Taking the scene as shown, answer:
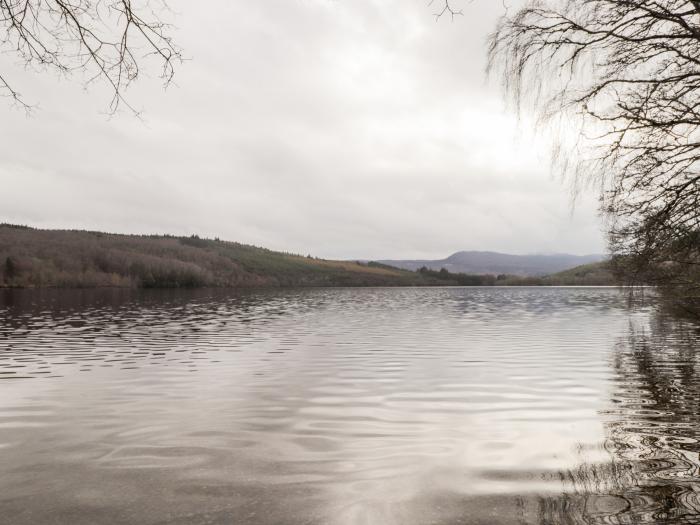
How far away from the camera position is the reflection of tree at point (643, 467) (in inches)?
174

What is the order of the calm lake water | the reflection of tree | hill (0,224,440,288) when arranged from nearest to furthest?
the reflection of tree < the calm lake water < hill (0,224,440,288)

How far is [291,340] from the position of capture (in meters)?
20.9

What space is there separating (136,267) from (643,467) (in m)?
145

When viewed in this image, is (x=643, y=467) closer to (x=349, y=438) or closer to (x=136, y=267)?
(x=349, y=438)

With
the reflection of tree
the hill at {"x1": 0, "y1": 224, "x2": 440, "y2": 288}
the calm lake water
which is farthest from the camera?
the hill at {"x1": 0, "y1": 224, "x2": 440, "y2": 288}

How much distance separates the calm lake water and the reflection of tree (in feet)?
0.08

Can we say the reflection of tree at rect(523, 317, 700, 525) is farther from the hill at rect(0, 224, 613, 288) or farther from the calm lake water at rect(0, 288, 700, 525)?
the hill at rect(0, 224, 613, 288)

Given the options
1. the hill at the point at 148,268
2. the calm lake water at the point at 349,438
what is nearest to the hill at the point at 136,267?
the hill at the point at 148,268

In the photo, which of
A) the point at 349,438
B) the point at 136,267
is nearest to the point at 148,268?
the point at 136,267

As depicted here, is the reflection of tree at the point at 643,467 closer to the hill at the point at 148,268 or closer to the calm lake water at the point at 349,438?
the calm lake water at the point at 349,438

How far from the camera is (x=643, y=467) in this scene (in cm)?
562

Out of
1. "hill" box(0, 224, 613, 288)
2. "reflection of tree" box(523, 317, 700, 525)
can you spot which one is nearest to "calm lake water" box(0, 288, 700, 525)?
"reflection of tree" box(523, 317, 700, 525)

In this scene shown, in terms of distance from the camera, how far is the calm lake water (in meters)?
→ 4.71

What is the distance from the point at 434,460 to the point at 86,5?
6536mm
